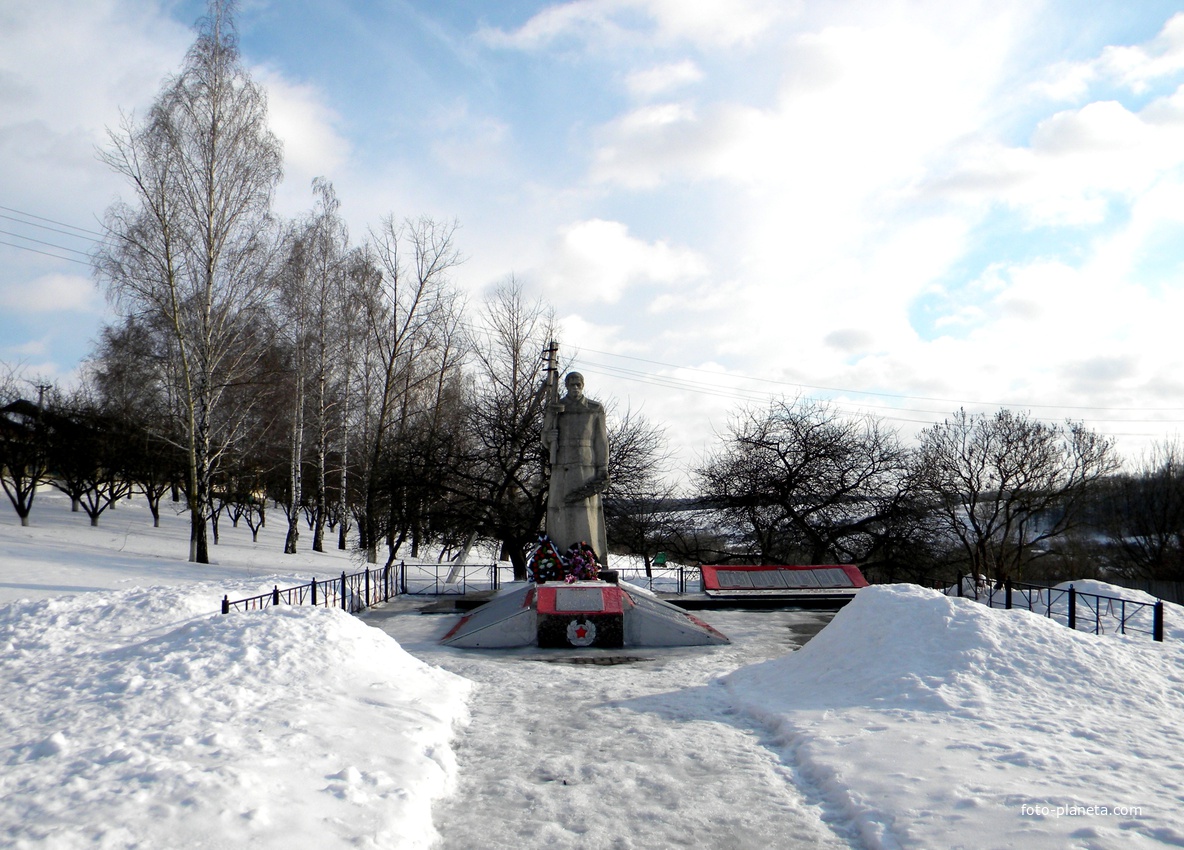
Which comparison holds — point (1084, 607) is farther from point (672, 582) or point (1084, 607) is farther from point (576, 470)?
point (576, 470)

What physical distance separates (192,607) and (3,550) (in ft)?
38.9

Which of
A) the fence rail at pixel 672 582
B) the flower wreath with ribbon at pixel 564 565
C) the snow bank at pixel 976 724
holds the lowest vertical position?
the fence rail at pixel 672 582

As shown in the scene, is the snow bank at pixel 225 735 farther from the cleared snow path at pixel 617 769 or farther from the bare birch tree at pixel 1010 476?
the bare birch tree at pixel 1010 476

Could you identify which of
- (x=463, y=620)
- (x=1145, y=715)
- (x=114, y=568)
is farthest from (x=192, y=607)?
(x=1145, y=715)

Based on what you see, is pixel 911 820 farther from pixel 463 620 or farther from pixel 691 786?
pixel 463 620

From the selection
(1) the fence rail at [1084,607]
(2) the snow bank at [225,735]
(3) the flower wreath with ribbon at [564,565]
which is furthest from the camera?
(3) the flower wreath with ribbon at [564,565]

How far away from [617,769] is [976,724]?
2899 millimetres

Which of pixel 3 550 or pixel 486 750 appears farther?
pixel 3 550

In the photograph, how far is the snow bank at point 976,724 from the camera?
4418mm

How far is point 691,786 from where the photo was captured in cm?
529

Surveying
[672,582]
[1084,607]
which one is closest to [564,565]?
[672,582]

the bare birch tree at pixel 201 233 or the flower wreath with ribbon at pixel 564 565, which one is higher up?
the bare birch tree at pixel 201 233

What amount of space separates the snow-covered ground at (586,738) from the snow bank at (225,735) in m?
0.02

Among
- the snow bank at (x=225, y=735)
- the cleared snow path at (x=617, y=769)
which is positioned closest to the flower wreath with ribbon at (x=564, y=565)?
the cleared snow path at (x=617, y=769)
